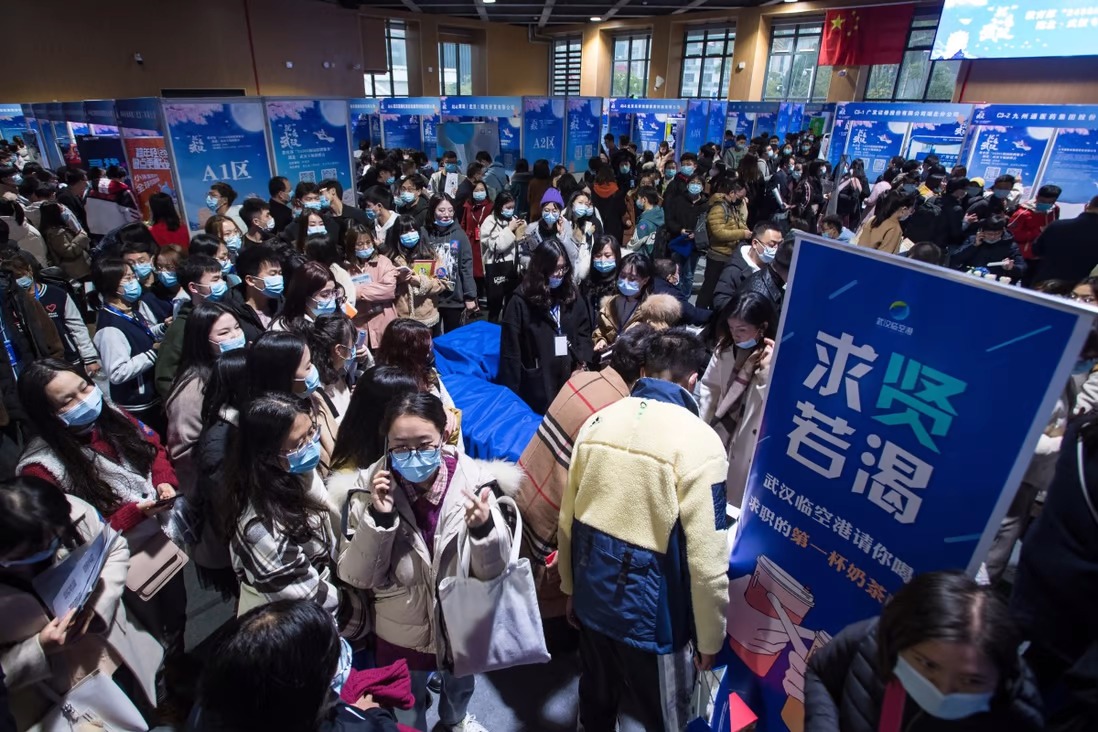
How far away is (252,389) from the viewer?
234 centimetres

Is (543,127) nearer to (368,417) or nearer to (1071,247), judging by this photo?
(1071,247)

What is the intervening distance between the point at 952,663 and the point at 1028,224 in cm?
735

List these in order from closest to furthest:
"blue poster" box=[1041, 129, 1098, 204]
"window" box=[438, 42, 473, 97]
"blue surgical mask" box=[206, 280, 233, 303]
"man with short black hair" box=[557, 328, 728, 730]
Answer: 1. "man with short black hair" box=[557, 328, 728, 730]
2. "blue surgical mask" box=[206, 280, 233, 303]
3. "blue poster" box=[1041, 129, 1098, 204]
4. "window" box=[438, 42, 473, 97]

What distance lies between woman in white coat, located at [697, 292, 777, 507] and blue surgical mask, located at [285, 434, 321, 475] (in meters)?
1.63

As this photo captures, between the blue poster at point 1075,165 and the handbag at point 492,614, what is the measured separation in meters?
9.96

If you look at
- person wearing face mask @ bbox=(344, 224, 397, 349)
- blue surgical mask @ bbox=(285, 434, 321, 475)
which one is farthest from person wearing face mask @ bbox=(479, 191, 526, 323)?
blue surgical mask @ bbox=(285, 434, 321, 475)

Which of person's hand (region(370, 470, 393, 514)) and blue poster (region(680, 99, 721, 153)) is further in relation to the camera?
blue poster (region(680, 99, 721, 153))

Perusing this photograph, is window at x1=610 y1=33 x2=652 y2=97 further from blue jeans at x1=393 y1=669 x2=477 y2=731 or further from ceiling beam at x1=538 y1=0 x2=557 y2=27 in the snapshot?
blue jeans at x1=393 y1=669 x2=477 y2=731

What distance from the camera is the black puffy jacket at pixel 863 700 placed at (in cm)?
126

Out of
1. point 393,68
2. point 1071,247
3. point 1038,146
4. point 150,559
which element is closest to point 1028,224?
point 1071,247

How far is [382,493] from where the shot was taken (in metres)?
1.78

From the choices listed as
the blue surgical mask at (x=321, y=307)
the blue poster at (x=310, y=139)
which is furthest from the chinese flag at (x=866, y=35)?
the blue surgical mask at (x=321, y=307)

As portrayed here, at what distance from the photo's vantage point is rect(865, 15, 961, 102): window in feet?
46.7

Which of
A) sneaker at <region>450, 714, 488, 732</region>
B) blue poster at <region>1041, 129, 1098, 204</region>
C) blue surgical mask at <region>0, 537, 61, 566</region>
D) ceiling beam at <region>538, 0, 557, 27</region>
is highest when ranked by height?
ceiling beam at <region>538, 0, 557, 27</region>
